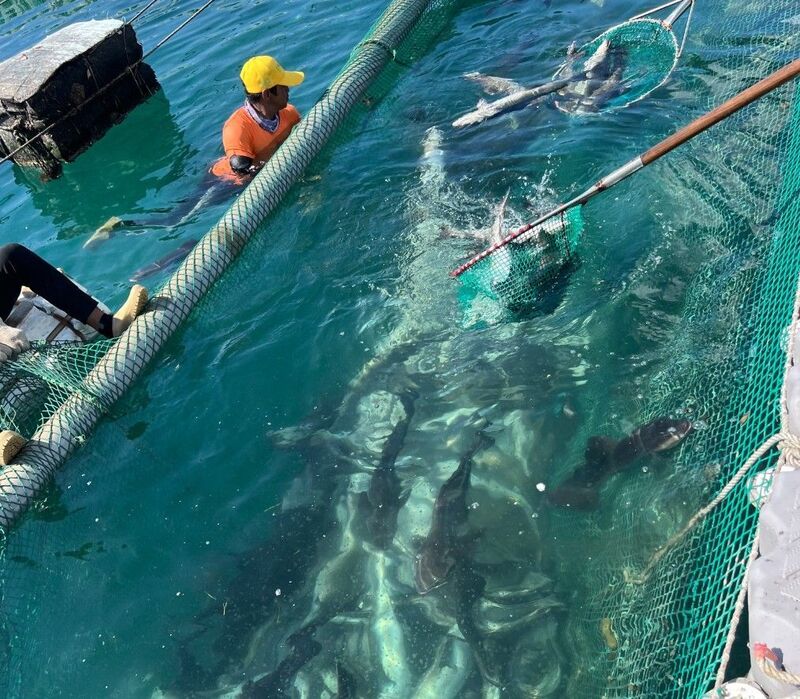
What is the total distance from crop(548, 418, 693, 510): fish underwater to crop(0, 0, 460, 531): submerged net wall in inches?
158

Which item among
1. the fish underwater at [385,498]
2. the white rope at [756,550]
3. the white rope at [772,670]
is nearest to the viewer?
the white rope at [772,670]

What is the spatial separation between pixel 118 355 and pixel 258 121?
3.64m

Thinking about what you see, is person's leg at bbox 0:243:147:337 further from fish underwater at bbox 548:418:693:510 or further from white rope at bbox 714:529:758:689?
white rope at bbox 714:529:758:689

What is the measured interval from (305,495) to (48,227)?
20.8ft

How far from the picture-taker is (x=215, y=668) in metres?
4.50

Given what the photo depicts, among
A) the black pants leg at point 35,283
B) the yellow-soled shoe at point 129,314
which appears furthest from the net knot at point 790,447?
the black pants leg at point 35,283

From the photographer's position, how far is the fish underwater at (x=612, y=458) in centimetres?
472

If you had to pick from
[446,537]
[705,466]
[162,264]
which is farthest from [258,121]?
[705,466]

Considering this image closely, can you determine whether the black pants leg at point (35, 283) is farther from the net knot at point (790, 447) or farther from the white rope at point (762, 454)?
the net knot at point (790, 447)

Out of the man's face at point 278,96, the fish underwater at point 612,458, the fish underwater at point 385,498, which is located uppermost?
the man's face at point 278,96

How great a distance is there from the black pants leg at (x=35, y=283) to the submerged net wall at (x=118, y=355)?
1.36 feet

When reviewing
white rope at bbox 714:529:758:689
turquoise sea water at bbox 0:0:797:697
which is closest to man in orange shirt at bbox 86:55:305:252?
turquoise sea water at bbox 0:0:797:697

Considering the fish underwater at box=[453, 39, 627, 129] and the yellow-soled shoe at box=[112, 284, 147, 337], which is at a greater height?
the yellow-soled shoe at box=[112, 284, 147, 337]

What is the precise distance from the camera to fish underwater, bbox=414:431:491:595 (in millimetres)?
4633
